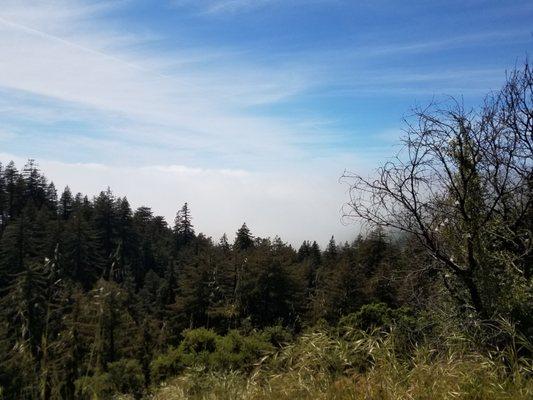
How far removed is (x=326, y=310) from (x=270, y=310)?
22.0 ft

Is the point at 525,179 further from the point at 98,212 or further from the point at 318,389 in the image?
the point at 98,212

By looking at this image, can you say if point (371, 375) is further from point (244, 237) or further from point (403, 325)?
point (244, 237)

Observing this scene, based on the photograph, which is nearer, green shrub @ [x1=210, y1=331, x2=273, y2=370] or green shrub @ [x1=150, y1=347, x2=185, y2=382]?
green shrub @ [x1=210, y1=331, x2=273, y2=370]

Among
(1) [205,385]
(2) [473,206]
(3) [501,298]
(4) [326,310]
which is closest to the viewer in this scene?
(1) [205,385]

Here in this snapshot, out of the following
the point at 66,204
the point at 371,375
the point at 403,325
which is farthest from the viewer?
the point at 66,204

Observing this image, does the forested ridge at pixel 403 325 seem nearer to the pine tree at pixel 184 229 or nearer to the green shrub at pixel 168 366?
the green shrub at pixel 168 366

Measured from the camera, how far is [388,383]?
372cm

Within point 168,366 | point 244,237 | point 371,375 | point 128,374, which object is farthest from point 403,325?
point 244,237

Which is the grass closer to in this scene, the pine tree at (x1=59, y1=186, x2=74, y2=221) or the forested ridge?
the forested ridge

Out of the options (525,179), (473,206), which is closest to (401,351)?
(473,206)

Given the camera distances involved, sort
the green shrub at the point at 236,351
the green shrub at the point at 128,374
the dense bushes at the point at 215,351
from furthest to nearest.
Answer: the green shrub at the point at 128,374 → the dense bushes at the point at 215,351 → the green shrub at the point at 236,351

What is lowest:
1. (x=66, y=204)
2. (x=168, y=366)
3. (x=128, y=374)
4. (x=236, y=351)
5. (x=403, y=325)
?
(x=128, y=374)

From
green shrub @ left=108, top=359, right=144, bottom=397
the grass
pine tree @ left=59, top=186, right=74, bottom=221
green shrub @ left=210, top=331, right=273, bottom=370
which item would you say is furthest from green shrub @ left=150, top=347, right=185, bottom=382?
pine tree @ left=59, top=186, right=74, bottom=221

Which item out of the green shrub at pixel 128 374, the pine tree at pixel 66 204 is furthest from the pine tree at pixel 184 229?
the green shrub at pixel 128 374
